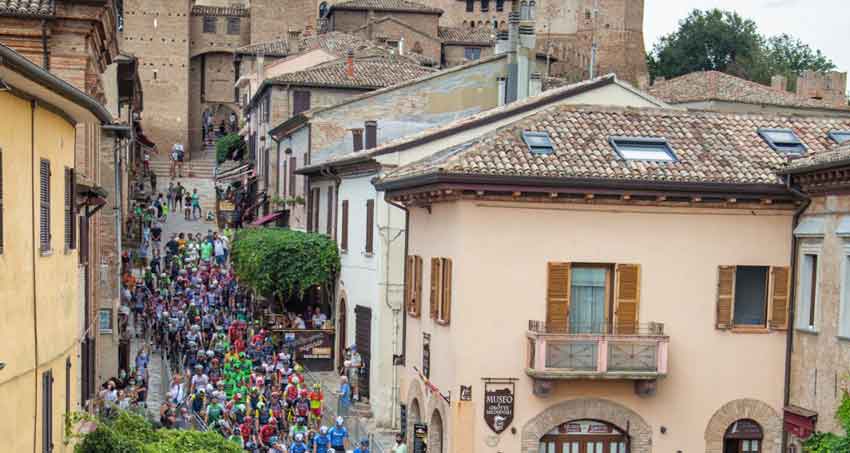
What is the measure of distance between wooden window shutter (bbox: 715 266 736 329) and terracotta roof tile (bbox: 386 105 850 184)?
1739mm

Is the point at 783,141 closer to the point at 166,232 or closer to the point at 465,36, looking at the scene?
the point at 166,232

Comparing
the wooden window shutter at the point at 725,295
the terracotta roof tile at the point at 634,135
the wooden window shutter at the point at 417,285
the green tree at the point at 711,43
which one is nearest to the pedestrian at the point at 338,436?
the wooden window shutter at the point at 417,285

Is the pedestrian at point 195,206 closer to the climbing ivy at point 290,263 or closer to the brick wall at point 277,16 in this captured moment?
the climbing ivy at point 290,263

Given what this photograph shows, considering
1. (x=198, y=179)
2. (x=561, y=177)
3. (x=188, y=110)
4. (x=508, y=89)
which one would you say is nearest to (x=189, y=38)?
(x=188, y=110)

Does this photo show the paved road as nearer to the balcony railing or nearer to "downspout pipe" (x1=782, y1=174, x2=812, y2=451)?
the balcony railing

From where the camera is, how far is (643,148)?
2305cm

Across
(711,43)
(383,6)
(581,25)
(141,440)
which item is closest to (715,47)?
(711,43)

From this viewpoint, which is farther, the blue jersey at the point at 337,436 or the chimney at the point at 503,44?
the chimney at the point at 503,44

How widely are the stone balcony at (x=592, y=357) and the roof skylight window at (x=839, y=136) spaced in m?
6.14

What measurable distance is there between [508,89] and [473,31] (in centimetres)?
5931

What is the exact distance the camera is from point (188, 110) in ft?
290

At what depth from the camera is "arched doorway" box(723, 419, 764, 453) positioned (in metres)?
22.3

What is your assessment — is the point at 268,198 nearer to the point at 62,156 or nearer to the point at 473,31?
the point at 62,156

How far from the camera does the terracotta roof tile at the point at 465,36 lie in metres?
87.8
